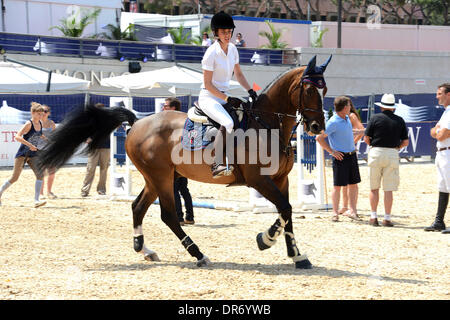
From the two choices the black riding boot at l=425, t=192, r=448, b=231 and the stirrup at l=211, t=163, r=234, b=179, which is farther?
the black riding boot at l=425, t=192, r=448, b=231

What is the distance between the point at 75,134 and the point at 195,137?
165 cm

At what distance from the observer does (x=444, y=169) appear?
10148 mm

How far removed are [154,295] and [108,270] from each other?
1.34 metres

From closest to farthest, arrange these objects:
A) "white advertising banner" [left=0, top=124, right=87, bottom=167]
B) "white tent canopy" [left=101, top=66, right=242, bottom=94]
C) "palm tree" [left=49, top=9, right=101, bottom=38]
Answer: "white advertising banner" [left=0, top=124, right=87, bottom=167]
"white tent canopy" [left=101, top=66, right=242, bottom=94]
"palm tree" [left=49, top=9, right=101, bottom=38]

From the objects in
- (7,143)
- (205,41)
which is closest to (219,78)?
(7,143)

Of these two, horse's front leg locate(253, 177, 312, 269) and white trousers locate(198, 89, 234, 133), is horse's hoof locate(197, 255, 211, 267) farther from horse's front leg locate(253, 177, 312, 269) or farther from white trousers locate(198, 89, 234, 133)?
white trousers locate(198, 89, 234, 133)

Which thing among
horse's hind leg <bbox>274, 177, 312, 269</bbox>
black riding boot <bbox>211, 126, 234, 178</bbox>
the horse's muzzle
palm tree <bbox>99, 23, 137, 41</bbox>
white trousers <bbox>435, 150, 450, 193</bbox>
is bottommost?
horse's hind leg <bbox>274, 177, 312, 269</bbox>

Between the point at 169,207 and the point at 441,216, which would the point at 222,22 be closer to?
the point at 169,207

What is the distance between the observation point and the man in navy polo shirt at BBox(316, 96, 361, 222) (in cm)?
1116

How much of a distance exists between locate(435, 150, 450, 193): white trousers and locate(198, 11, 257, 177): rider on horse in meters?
3.77

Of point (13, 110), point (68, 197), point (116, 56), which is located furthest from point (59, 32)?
point (68, 197)

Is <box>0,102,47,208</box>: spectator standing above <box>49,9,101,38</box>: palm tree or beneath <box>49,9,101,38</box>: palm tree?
beneath

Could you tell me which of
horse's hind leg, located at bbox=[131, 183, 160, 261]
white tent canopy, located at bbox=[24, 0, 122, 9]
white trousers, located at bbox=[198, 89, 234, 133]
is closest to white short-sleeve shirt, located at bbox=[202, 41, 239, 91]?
white trousers, located at bbox=[198, 89, 234, 133]

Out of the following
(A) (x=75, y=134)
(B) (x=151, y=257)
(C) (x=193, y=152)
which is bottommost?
(B) (x=151, y=257)
